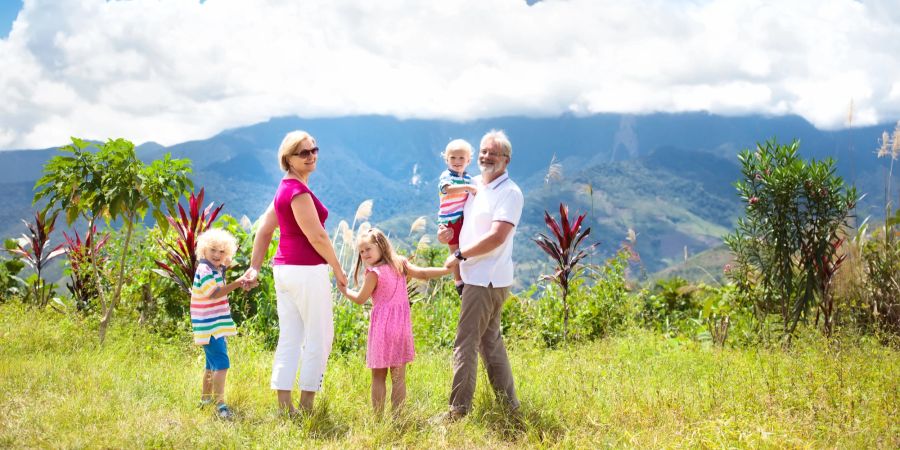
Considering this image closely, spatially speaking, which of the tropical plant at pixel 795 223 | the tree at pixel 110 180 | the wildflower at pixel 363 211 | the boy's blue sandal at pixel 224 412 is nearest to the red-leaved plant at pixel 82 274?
the tree at pixel 110 180

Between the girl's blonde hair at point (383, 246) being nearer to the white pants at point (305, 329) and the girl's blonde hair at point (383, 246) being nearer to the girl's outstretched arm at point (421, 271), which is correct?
the girl's outstretched arm at point (421, 271)

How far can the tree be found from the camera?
20.6 feet

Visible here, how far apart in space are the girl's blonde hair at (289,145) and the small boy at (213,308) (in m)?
0.70

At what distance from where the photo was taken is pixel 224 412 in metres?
4.30

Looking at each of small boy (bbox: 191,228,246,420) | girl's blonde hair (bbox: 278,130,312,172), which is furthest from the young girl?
small boy (bbox: 191,228,246,420)

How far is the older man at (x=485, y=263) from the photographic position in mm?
3945

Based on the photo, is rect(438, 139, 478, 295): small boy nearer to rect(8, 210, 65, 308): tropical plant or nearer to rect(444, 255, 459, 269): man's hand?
rect(444, 255, 459, 269): man's hand

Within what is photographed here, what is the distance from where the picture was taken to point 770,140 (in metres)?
7.42

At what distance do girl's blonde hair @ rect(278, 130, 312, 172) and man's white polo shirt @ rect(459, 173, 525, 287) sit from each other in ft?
3.52

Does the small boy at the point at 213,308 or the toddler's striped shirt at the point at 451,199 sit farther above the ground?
the toddler's striped shirt at the point at 451,199

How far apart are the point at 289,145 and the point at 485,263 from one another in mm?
1308

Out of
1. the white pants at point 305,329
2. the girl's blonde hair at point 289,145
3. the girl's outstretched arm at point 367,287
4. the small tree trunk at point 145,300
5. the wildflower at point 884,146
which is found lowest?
the small tree trunk at point 145,300

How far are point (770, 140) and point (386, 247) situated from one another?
4.99 m

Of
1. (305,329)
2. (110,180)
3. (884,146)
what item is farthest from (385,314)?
(884,146)
